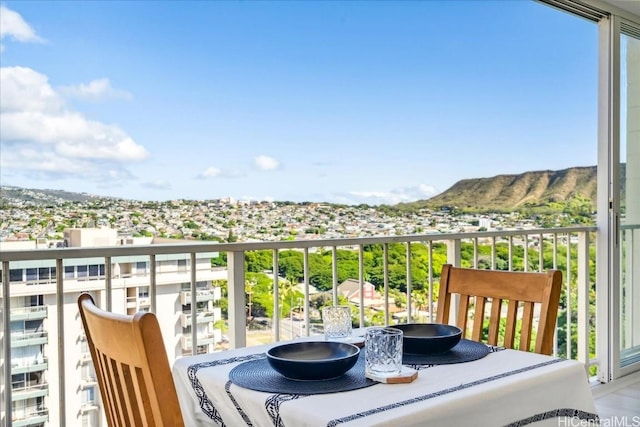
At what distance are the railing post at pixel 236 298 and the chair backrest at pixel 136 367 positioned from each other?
1.26m

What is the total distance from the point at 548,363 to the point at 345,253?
6.37ft

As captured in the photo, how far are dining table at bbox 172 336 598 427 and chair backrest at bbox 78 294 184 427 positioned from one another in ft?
0.71

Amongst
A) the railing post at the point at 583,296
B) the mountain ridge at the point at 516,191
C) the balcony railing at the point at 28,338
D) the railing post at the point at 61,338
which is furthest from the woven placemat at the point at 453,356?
the mountain ridge at the point at 516,191

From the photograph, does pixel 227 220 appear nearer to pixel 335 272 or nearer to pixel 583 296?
pixel 335 272

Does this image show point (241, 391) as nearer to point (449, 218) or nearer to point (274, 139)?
point (449, 218)

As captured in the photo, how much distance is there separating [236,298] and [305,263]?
0.38 meters

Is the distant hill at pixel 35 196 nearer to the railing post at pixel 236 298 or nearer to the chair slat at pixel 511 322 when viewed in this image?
the railing post at pixel 236 298

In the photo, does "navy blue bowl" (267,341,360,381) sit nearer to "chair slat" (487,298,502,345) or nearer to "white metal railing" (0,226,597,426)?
"chair slat" (487,298,502,345)

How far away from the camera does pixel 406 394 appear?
42.7 inches

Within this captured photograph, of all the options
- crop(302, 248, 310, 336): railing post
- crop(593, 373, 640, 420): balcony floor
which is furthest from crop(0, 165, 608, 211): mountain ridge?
crop(302, 248, 310, 336): railing post

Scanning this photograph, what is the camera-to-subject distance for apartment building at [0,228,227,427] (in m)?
2.01

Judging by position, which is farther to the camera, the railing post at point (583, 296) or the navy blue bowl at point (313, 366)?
the railing post at point (583, 296)

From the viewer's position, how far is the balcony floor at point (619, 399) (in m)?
3.12

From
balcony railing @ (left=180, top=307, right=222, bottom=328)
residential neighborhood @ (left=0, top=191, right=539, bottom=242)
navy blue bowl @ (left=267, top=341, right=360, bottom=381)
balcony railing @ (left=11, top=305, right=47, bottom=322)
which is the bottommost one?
balcony railing @ (left=180, top=307, right=222, bottom=328)
